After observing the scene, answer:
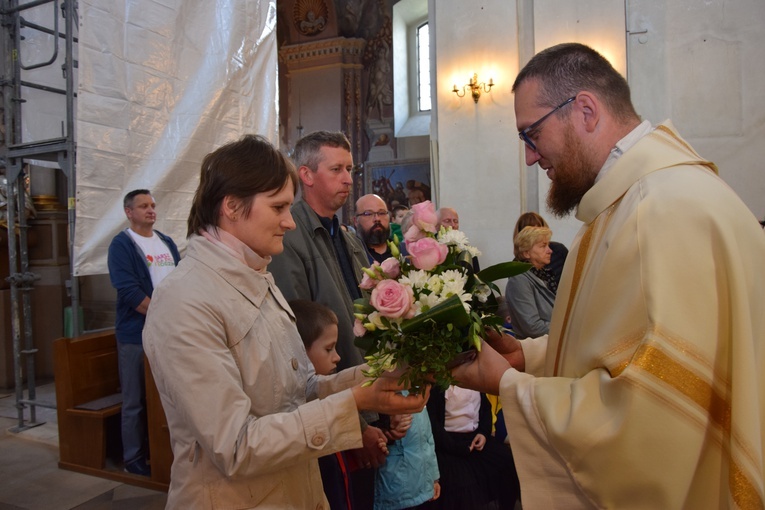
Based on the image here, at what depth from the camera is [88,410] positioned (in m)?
4.14

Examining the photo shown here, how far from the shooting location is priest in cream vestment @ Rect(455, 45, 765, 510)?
1.21 meters

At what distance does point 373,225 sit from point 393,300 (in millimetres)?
2874

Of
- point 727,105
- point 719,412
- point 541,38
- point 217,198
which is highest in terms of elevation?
point 541,38

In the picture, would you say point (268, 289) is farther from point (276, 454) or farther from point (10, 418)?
point (10, 418)

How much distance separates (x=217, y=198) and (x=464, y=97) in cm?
604

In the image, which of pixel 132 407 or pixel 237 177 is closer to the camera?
pixel 237 177

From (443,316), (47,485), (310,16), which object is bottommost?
(47,485)

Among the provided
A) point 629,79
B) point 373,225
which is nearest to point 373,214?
point 373,225

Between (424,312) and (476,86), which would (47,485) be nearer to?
(424,312)

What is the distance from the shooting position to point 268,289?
5.57 feet

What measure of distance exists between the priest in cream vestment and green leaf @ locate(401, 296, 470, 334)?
24 cm

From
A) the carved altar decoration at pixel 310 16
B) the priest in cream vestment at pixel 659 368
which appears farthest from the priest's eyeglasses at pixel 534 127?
the carved altar decoration at pixel 310 16

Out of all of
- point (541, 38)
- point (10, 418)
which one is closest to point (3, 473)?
point (10, 418)

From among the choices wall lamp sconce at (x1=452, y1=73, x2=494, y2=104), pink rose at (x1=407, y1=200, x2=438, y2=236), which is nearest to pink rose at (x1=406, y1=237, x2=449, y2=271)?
pink rose at (x1=407, y1=200, x2=438, y2=236)
